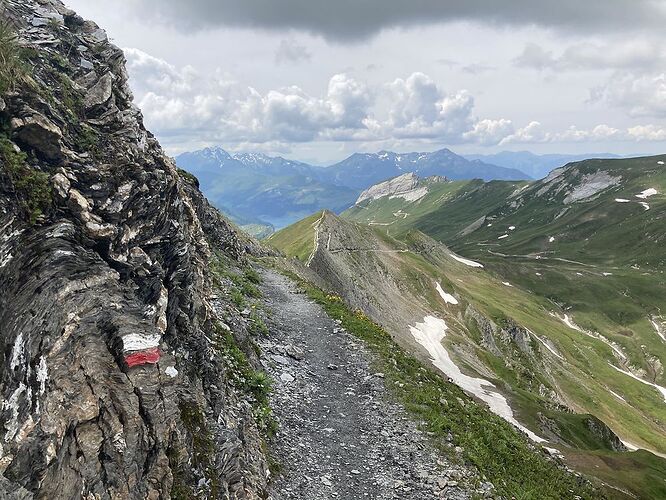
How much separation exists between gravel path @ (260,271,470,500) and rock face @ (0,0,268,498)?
8.65 ft

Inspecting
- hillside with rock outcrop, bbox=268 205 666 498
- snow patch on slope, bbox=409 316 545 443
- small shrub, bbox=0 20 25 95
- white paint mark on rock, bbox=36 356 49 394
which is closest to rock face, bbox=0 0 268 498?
white paint mark on rock, bbox=36 356 49 394

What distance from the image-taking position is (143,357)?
1134 cm

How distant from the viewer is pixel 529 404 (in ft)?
193

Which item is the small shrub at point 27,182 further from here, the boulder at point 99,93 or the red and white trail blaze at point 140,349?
the boulder at point 99,93

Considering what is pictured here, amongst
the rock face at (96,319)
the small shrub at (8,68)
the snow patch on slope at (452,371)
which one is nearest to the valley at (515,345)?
the snow patch on slope at (452,371)

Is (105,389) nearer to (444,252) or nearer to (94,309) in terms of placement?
(94,309)

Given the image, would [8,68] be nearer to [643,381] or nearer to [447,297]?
[447,297]

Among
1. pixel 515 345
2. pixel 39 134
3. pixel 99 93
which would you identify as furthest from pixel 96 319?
pixel 515 345

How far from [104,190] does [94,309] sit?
3780mm

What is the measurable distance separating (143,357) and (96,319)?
1536mm

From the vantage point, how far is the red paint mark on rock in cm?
1111

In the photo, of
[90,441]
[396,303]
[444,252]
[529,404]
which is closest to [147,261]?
[90,441]

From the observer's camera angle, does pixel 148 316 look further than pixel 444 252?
No

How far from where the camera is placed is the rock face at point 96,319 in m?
9.40
